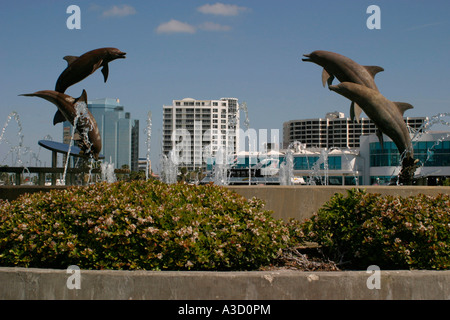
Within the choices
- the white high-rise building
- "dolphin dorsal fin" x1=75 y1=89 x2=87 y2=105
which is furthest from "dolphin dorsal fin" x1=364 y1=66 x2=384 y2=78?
the white high-rise building

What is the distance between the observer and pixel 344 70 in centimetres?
1650

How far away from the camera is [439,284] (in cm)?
454

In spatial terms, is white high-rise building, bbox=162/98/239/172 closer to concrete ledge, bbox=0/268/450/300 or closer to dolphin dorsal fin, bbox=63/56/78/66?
dolphin dorsal fin, bbox=63/56/78/66

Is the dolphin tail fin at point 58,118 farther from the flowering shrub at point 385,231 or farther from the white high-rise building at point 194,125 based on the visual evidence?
the white high-rise building at point 194,125

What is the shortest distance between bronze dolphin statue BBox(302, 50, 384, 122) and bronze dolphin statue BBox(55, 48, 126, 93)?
7796 millimetres

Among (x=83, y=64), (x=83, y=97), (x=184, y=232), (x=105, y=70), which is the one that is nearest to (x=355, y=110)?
(x=105, y=70)

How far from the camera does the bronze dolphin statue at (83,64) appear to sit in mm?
16781

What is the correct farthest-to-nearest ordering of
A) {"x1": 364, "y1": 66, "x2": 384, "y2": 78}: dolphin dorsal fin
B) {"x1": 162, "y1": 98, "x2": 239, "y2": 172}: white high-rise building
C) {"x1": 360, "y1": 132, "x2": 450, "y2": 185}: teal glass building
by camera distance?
{"x1": 162, "y1": 98, "x2": 239, "y2": 172}: white high-rise building, {"x1": 360, "y1": 132, "x2": 450, "y2": 185}: teal glass building, {"x1": 364, "y1": 66, "x2": 384, "y2": 78}: dolphin dorsal fin

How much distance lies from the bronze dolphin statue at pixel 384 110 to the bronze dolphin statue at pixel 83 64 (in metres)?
8.76

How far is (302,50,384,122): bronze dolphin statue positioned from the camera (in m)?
16.0

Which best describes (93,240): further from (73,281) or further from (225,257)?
(225,257)

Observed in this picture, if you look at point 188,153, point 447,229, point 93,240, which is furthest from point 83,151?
point 188,153

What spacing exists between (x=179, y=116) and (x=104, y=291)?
163 m
